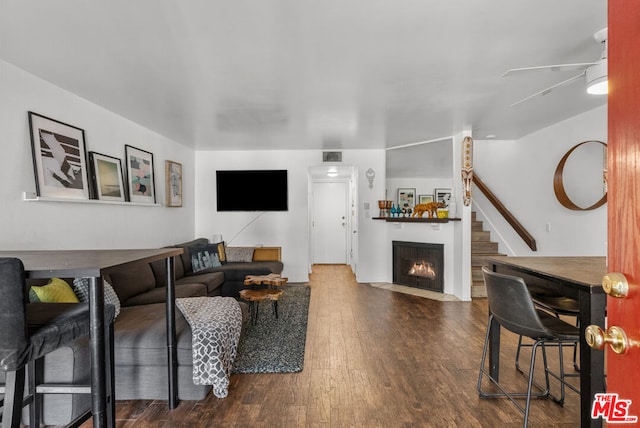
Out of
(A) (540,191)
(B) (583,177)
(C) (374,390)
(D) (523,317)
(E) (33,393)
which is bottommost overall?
(C) (374,390)

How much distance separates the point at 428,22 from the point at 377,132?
8.73 ft

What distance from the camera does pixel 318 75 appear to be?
2.69m

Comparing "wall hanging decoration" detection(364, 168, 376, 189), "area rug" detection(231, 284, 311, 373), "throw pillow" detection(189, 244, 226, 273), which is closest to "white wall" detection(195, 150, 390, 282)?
"wall hanging decoration" detection(364, 168, 376, 189)

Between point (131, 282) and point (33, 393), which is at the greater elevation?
point (131, 282)

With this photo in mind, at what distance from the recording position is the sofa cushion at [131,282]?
3020mm

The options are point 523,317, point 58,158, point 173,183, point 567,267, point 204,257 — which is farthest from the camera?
point 173,183

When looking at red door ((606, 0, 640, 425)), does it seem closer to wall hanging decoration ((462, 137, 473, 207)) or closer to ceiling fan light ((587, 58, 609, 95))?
ceiling fan light ((587, 58, 609, 95))

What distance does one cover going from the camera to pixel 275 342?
118 inches

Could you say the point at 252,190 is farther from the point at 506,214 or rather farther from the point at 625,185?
the point at 625,185

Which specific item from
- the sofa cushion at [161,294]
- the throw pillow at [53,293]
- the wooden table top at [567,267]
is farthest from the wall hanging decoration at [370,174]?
the throw pillow at [53,293]

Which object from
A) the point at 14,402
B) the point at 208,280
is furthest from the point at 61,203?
the point at 14,402

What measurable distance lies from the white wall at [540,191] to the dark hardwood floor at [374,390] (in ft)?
6.02

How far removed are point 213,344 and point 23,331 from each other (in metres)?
1.08

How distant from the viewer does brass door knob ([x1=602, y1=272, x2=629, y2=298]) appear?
64 cm
